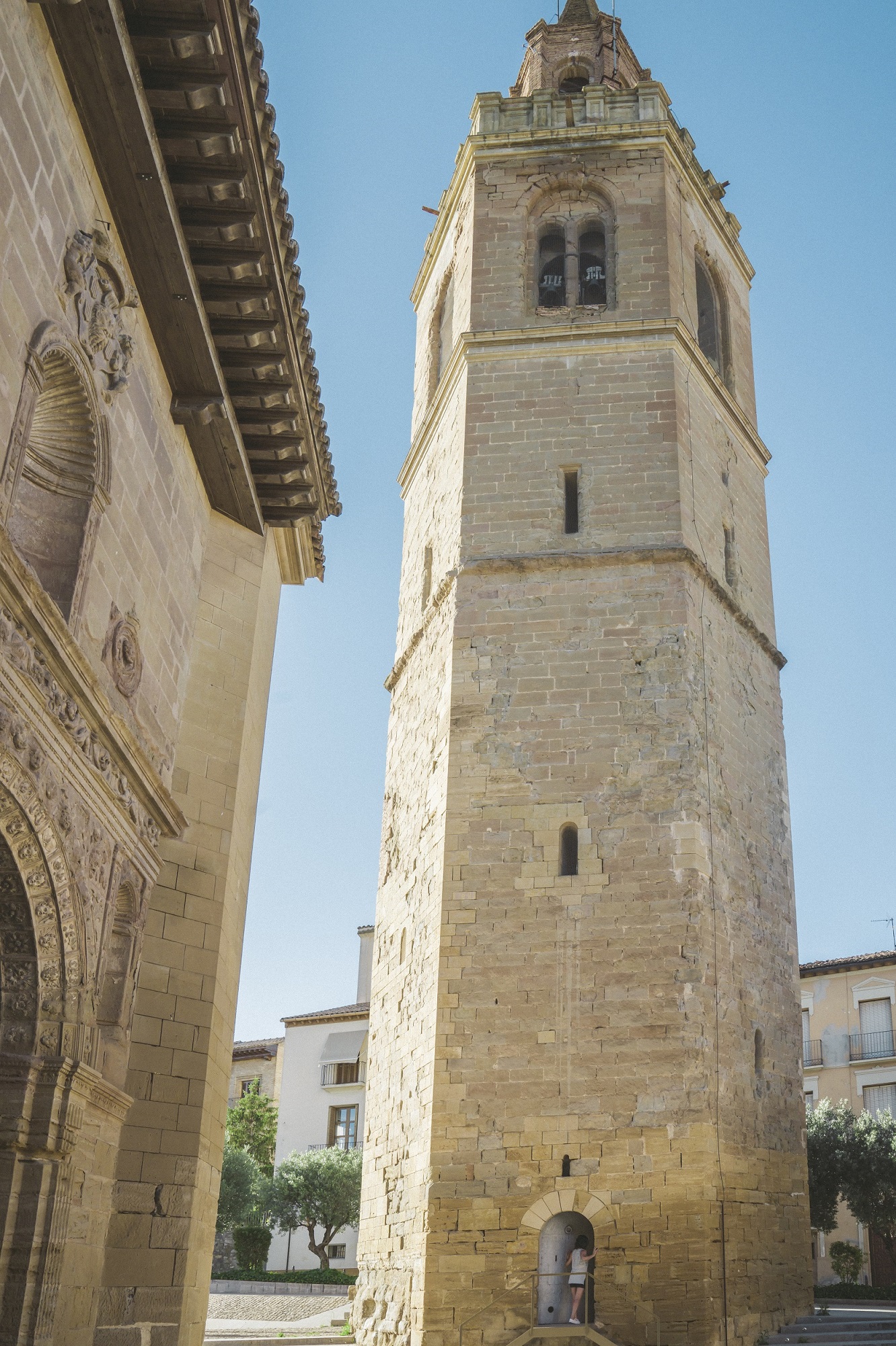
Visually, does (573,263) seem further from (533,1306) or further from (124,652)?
(533,1306)

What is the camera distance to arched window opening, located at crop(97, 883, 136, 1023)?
7703mm

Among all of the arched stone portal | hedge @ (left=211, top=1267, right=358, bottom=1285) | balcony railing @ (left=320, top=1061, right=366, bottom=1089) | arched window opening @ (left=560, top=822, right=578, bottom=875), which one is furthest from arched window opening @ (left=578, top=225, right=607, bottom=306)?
balcony railing @ (left=320, top=1061, right=366, bottom=1089)

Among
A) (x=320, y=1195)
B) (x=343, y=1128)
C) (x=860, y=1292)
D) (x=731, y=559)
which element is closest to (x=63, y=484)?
(x=731, y=559)

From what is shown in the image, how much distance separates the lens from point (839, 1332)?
13.4 meters

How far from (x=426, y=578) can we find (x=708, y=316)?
20.2ft

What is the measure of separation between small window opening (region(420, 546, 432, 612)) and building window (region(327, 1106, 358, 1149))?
20125 mm

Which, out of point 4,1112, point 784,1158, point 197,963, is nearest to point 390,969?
point 784,1158

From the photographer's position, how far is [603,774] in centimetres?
1485

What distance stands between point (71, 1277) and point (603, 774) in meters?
9.05

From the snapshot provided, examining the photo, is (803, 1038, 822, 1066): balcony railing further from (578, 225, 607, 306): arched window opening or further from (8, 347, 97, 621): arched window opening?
(8, 347, 97, 621): arched window opening

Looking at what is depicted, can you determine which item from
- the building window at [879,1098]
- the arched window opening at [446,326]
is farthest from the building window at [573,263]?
the building window at [879,1098]

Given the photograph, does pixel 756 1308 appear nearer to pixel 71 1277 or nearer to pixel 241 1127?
pixel 71 1277

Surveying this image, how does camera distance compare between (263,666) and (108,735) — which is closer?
(108,735)

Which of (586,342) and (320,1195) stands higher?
(586,342)
